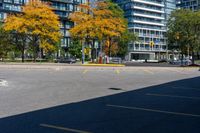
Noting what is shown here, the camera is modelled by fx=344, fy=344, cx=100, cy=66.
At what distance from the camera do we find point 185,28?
2485 inches

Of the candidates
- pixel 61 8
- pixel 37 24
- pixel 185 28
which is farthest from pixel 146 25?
pixel 37 24

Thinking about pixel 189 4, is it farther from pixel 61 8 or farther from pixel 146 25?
pixel 61 8

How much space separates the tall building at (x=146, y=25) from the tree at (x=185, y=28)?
57.1m

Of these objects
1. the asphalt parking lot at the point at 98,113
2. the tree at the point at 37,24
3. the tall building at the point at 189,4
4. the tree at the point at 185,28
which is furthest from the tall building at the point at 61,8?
the asphalt parking lot at the point at 98,113

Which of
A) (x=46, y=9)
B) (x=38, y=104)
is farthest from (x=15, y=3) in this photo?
(x=38, y=104)

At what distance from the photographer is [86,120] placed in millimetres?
8789

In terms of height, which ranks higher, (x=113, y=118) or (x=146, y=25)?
(x=146, y=25)

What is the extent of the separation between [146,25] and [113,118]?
420 feet

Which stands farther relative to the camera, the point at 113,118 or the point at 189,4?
the point at 189,4

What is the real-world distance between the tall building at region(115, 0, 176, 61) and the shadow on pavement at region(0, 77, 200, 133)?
111298 millimetres

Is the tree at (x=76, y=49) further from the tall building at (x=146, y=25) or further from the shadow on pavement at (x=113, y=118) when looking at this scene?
the shadow on pavement at (x=113, y=118)

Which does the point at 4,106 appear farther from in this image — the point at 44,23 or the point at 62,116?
the point at 44,23

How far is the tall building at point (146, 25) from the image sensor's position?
420ft

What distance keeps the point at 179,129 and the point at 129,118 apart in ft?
5.28
